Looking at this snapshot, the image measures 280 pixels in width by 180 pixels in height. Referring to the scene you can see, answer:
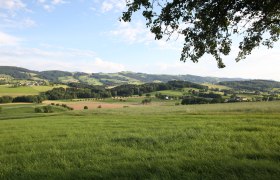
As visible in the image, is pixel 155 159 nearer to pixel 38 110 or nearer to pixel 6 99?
pixel 38 110

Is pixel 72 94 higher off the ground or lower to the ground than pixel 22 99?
higher

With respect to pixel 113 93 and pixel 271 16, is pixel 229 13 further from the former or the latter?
pixel 113 93

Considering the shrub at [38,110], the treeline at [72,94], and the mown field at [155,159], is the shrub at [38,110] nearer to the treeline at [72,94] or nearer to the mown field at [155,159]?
the treeline at [72,94]

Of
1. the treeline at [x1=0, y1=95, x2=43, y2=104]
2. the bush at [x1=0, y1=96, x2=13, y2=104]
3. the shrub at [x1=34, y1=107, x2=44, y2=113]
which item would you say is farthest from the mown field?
the bush at [x1=0, y1=96, x2=13, y2=104]

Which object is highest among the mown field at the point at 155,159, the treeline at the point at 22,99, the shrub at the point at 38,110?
the mown field at the point at 155,159

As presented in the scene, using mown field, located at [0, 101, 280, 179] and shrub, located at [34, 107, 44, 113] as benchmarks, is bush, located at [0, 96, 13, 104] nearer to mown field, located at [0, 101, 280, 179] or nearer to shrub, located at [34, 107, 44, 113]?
shrub, located at [34, 107, 44, 113]

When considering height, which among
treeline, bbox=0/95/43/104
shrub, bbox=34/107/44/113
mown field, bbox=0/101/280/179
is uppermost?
mown field, bbox=0/101/280/179

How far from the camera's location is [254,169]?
8.70 m

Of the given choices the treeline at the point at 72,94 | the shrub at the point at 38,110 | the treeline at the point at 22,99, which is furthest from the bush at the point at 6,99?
the shrub at the point at 38,110

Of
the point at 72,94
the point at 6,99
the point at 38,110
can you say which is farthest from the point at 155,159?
the point at 72,94

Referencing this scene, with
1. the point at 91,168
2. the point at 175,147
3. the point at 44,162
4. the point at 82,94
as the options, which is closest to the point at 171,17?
the point at 175,147

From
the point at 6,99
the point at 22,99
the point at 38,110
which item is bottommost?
the point at 38,110

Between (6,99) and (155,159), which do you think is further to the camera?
(6,99)

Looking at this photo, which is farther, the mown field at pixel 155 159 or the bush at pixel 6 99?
the bush at pixel 6 99
